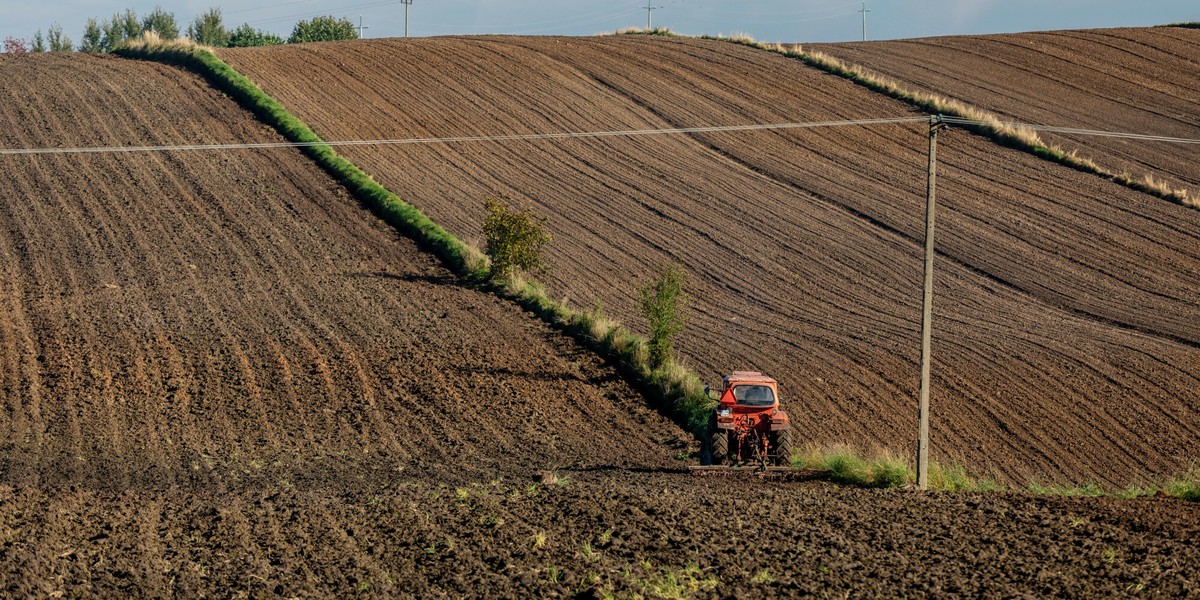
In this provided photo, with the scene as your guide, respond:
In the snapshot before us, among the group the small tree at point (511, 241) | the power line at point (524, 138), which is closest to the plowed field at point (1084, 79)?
the power line at point (524, 138)

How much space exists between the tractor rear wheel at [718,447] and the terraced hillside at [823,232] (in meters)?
3.01

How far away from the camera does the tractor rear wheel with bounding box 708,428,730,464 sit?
2108 cm

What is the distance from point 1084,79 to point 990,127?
38.6 ft

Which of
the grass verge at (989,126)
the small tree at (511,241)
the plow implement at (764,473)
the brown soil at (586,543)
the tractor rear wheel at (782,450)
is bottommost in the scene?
the plow implement at (764,473)

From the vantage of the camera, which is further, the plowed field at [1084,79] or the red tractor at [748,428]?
the plowed field at [1084,79]

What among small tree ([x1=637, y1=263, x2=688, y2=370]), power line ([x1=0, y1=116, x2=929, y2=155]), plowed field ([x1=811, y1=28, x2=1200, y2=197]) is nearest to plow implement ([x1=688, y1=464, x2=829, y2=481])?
power line ([x1=0, y1=116, x2=929, y2=155])

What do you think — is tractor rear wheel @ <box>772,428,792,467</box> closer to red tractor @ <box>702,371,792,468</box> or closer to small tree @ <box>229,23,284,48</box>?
red tractor @ <box>702,371,792,468</box>

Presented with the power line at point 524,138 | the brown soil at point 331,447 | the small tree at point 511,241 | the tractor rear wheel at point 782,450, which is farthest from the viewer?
the small tree at point 511,241

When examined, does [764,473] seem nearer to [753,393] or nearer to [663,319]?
[753,393]

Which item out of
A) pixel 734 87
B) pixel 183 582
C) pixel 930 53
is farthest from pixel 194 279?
pixel 930 53

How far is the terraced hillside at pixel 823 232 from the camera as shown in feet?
83.1

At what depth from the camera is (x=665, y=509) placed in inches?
650

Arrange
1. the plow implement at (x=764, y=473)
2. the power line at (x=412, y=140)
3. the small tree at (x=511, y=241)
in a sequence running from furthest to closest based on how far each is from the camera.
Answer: the small tree at (x=511, y=241), the power line at (x=412, y=140), the plow implement at (x=764, y=473)

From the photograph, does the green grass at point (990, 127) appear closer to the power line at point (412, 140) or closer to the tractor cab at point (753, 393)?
the power line at point (412, 140)
